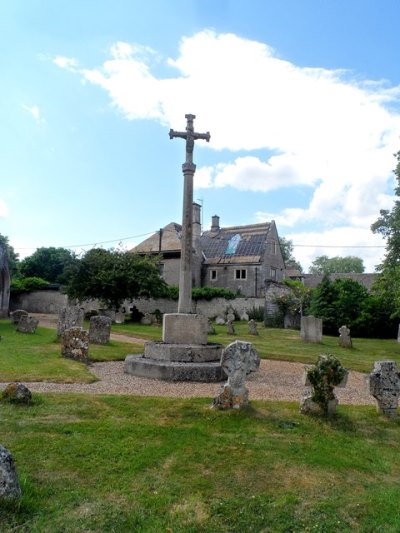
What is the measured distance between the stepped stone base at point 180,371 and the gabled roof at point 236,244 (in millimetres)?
30448

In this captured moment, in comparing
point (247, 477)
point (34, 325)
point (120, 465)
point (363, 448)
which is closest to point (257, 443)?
point (247, 477)

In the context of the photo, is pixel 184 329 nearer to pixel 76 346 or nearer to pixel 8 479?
pixel 76 346

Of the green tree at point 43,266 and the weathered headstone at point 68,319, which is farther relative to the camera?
the green tree at point 43,266

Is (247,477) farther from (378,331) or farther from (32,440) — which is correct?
(378,331)

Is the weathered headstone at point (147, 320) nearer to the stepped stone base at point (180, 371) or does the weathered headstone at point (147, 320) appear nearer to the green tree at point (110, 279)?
the green tree at point (110, 279)

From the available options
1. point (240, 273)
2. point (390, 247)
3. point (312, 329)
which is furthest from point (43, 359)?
point (240, 273)

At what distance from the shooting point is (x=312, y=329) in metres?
21.4

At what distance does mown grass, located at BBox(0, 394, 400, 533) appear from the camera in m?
3.77

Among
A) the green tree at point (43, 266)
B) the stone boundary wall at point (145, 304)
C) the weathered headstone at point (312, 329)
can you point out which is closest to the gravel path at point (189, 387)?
the weathered headstone at point (312, 329)

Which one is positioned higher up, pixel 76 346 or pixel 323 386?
pixel 323 386

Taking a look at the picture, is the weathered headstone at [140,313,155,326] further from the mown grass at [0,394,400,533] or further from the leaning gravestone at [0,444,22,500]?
the leaning gravestone at [0,444,22,500]

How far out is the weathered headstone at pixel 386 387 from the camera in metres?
7.00

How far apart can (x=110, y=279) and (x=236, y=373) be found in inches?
953

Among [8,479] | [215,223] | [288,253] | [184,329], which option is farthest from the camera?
[288,253]
